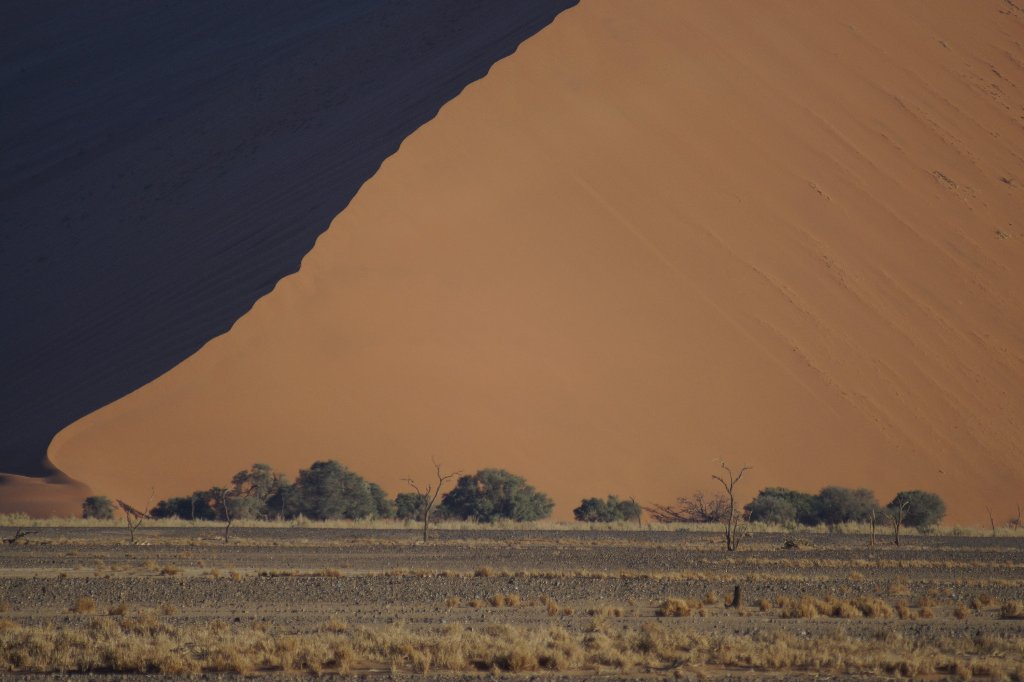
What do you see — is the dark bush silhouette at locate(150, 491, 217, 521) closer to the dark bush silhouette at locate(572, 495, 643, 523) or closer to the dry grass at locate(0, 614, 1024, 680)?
the dark bush silhouette at locate(572, 495, 643, 523)

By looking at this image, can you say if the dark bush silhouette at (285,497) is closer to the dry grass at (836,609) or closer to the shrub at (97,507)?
the shrub at (97,507)

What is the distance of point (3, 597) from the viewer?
12922 millimetres

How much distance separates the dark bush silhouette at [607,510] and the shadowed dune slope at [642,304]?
0.38m

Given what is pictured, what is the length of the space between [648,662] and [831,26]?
41062 millimetres

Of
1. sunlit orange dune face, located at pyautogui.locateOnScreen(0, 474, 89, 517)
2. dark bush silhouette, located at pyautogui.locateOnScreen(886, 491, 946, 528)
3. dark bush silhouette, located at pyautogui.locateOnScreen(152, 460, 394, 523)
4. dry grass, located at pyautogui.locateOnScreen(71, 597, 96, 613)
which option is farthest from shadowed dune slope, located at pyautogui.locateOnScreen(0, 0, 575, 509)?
dry grass, located at pyautogui.locateOnScreen(71, 597, 96, 613)

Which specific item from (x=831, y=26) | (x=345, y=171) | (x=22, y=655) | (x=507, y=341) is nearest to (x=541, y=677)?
(x=22, y=655)

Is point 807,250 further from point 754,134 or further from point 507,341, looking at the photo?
point 507,341

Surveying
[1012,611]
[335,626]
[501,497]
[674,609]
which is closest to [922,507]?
[501,497]

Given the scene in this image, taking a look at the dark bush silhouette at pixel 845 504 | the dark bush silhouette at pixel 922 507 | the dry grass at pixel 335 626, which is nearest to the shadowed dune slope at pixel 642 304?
the dark bush silhouette at pixel 845 504

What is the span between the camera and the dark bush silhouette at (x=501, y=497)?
1159 inches

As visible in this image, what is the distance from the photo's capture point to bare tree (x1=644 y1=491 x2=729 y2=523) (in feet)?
100

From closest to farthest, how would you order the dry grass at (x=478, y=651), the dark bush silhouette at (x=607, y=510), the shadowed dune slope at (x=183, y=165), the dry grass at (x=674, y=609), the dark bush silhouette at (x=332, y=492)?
the dry grass at (x=478, y=651) → the dry grass at (x=674, y=609) → the dark bush silhouette at (x=332, y=492) → the dark bush silhouette at (x=607, y=510) → the shadowed dune slope at (x=183, y=165)

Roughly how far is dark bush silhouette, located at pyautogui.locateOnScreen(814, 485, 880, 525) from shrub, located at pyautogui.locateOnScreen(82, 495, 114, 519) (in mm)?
15908

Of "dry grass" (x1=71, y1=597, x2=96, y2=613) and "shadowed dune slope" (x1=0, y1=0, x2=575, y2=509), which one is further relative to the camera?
"shadowed dune slope" (x1=0, y1=0, x2=575, y2=509)
